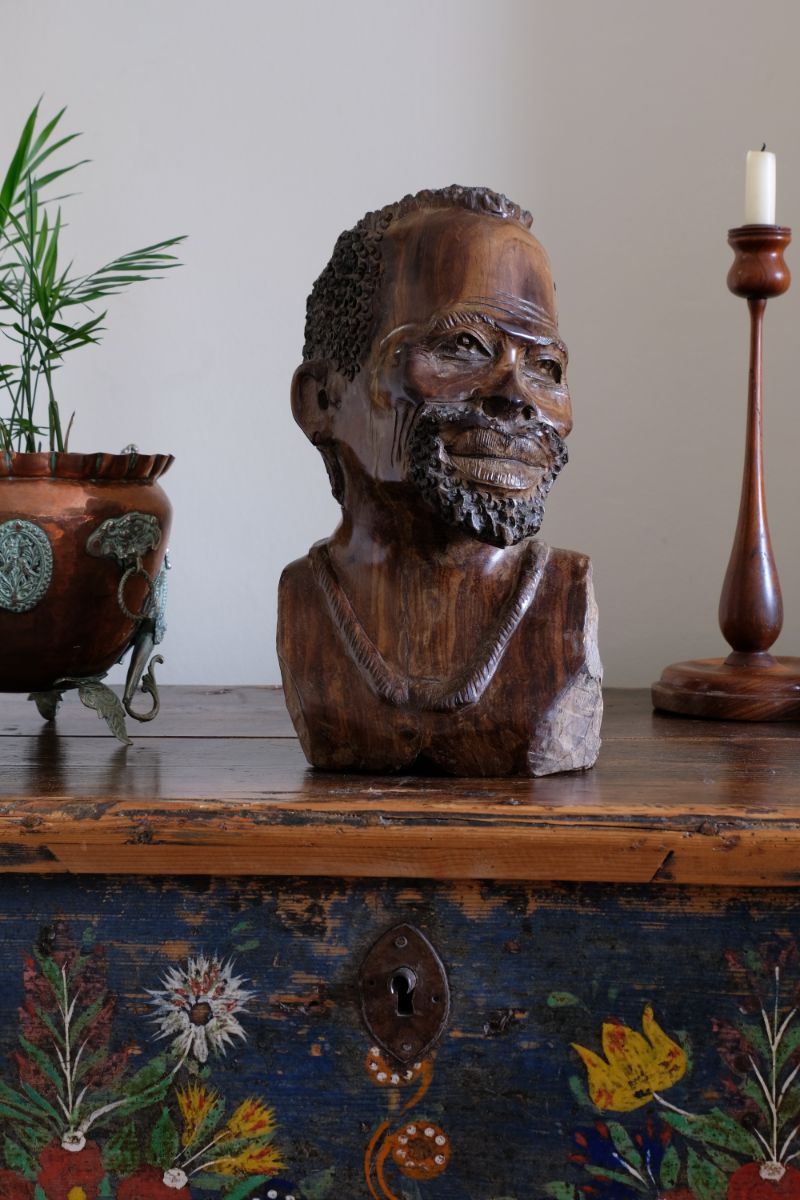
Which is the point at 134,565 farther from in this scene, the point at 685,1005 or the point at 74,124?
the point at 74,124

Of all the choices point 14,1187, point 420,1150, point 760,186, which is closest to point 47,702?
point 14,1187

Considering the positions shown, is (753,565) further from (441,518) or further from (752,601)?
(441,518)

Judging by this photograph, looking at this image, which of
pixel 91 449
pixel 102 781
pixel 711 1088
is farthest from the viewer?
pixel 91 449

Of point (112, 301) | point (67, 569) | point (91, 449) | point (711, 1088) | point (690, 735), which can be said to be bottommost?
point (711, 1088)

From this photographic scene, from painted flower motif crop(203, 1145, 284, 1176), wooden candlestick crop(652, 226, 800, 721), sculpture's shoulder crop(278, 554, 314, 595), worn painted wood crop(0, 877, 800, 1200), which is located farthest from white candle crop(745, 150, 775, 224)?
painted flower motif crop(203, 1145, 284, 1176)

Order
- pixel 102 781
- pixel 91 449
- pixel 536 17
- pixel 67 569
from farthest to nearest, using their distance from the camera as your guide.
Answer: pixel 91 449, pixel 536 17, pixel 67 569, pixel 102 781

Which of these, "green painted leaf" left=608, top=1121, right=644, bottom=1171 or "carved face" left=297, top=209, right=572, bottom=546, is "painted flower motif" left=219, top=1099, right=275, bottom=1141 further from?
"carved face" left=297, top=209, right=572, bottom=546

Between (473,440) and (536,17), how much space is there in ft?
2.52

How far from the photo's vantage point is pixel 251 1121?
35.2 inches

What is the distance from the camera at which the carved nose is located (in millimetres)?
937

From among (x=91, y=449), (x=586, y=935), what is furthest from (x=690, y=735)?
(x=91, y=449)

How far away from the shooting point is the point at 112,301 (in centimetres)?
159

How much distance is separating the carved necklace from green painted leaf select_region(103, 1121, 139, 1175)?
1.07 feet

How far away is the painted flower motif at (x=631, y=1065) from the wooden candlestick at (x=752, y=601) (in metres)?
0.47
